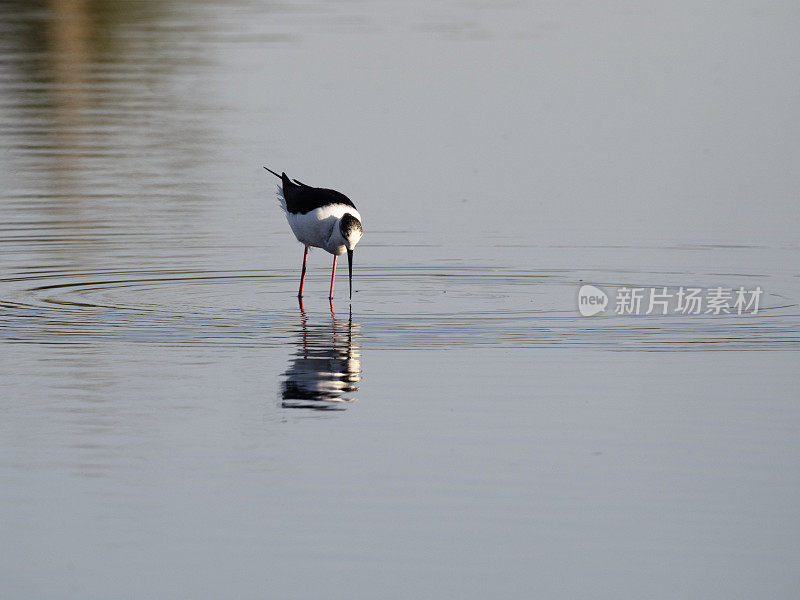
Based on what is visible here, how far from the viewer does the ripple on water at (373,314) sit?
36.0 ft

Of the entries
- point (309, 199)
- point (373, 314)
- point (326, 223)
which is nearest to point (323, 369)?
point (373, 314)

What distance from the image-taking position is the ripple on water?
36.0 ft

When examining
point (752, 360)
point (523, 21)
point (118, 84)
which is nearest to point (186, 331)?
point (752, 360)

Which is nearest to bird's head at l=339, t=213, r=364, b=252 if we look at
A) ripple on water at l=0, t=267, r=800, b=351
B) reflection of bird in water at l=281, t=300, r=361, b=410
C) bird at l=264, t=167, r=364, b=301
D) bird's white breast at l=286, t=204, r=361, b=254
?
bird at l=264, t=167, r=364, b=301

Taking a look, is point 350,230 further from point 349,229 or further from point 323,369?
point 323,369

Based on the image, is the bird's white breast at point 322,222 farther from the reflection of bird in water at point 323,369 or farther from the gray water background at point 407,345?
the reflection of bird in water at point 323,369

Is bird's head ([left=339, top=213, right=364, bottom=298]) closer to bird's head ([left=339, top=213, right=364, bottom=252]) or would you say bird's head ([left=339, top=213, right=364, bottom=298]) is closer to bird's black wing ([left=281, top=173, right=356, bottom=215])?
bird's head ([left=339, top=213, right=364, bottom=252])

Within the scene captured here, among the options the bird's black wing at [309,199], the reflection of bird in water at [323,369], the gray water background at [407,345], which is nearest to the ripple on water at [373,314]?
the gray water background at [407,345]

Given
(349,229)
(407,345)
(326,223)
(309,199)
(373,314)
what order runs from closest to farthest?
(407,345)
(373,314)
(349,229)
(326,223)
(309,199)

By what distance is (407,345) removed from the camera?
1088 cm

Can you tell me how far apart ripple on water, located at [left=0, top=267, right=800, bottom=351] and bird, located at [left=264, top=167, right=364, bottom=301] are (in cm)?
32

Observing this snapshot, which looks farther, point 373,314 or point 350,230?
point 350,230

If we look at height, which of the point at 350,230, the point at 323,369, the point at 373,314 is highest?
the point at 350,230

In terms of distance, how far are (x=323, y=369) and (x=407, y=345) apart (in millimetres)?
944
